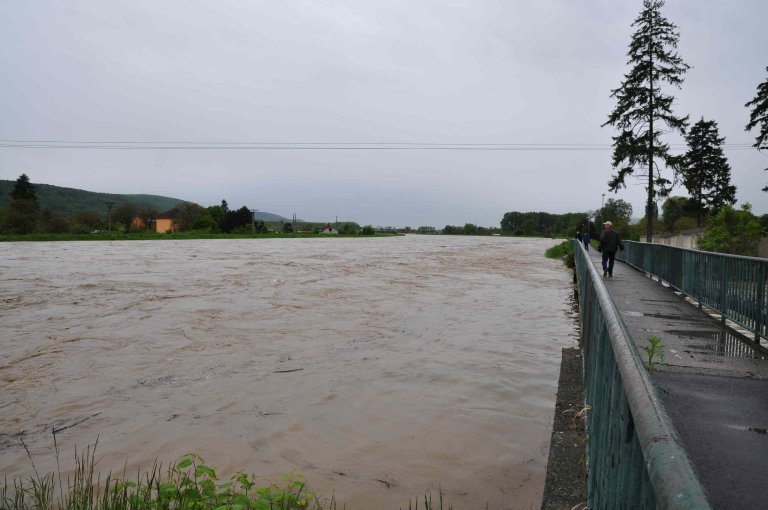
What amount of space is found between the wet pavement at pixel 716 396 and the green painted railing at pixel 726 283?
12.1 inches

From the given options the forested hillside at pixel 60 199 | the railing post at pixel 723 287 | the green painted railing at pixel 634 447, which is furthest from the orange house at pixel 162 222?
the green painted railing at pixel 634 447

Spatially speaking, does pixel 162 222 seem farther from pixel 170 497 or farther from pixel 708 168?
pixel 170 497

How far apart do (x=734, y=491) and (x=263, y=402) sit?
5396mm

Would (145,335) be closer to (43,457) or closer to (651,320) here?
(43,457)

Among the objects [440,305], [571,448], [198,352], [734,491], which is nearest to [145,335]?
[198,352]

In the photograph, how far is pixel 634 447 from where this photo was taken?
1.54m

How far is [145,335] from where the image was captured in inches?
443

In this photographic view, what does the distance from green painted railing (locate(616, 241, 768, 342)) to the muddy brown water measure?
106 inches

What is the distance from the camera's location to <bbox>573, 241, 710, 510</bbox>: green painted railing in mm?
1085

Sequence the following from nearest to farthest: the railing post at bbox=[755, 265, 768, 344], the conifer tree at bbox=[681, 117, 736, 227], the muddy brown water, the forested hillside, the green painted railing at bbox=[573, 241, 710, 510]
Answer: the green painted railing at bbox=[573, 241, 710, 510] < the muddy brown water < the railing post at bbox=[755, 265, 768, 344] < the conifer tree at bbox=[681, 117, 736, 227] < the forested hillside

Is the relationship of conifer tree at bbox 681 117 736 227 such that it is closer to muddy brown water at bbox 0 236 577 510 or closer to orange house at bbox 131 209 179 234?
muddy brown water at bbox 0 236 577 510

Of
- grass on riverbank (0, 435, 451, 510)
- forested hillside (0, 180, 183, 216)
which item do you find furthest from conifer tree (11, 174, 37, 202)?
grass on riverbank (0, 435, 451, 510)

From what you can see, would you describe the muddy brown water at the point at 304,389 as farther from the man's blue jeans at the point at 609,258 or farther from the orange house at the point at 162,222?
the orange house at the point at 162,222

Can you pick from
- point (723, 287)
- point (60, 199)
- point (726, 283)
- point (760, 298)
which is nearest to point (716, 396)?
point (760, 298)
